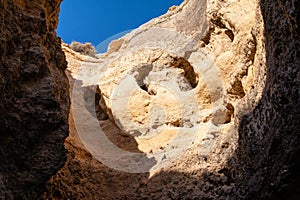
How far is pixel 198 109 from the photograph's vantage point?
7719mm

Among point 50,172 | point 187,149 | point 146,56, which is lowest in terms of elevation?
point 50,172

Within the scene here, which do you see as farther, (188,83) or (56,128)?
(188,83)

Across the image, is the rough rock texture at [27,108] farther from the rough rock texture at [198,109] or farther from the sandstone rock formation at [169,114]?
the rough rock texture at [198,109]

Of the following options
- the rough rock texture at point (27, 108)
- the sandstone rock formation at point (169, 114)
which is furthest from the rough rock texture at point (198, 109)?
the rough rock texture at point (27, 108)

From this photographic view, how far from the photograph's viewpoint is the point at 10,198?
383 centimetres

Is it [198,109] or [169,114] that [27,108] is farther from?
[198,109]

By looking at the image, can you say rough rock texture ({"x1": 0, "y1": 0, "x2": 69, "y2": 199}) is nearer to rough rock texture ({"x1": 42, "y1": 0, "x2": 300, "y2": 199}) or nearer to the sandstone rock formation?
the sandstone rock formation

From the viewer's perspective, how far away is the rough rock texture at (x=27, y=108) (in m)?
3.96

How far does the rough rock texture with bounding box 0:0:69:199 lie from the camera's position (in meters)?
3.96

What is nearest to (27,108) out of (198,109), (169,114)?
(169,114)

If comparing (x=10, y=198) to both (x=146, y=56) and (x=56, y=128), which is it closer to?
(x=56, y=128)

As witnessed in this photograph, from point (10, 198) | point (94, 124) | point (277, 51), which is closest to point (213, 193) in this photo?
point (277, 51)

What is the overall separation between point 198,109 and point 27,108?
14.7 ft

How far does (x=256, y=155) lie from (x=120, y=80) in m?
6.66
